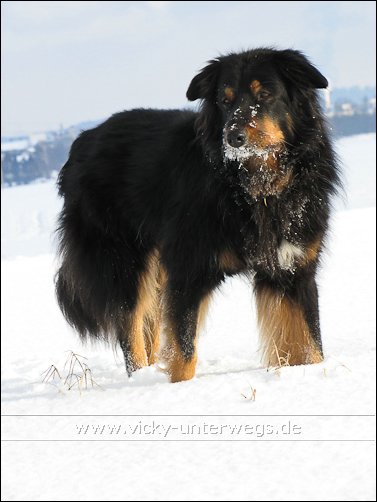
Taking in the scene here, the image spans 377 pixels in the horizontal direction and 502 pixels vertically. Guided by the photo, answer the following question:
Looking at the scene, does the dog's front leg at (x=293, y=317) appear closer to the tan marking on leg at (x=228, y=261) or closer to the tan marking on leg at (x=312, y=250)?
the tan marking on leg at (x=312, y=250)

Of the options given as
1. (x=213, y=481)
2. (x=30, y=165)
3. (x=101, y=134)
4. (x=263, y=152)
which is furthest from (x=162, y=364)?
(x=30, y=165)

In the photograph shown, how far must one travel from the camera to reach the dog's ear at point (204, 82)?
→ 4368 mm

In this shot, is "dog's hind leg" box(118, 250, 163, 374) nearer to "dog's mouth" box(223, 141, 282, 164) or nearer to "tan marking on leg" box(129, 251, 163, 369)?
"tan marking on leg" box(129, 251, 163, 369)

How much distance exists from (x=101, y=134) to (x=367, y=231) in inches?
399

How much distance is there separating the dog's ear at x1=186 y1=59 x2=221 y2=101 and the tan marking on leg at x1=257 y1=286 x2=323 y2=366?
1.32 meters

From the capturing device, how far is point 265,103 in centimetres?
407

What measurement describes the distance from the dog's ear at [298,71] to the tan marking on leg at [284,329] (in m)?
1.33

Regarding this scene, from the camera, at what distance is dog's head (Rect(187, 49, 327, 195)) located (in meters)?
4.04

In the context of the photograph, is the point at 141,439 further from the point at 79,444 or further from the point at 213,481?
the point at 213,481

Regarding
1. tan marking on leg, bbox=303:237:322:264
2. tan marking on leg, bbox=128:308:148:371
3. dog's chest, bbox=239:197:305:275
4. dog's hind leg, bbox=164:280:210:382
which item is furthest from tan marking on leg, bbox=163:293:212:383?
tan marking on leg, bbox=128:308:148:371

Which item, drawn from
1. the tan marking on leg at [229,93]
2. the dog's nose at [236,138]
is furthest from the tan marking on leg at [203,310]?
the tan marking on leg at [229,93]

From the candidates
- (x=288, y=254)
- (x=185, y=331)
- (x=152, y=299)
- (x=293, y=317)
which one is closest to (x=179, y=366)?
(x=185, y=331)

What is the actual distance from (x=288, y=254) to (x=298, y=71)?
1.12 m

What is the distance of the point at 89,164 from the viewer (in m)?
5.27
